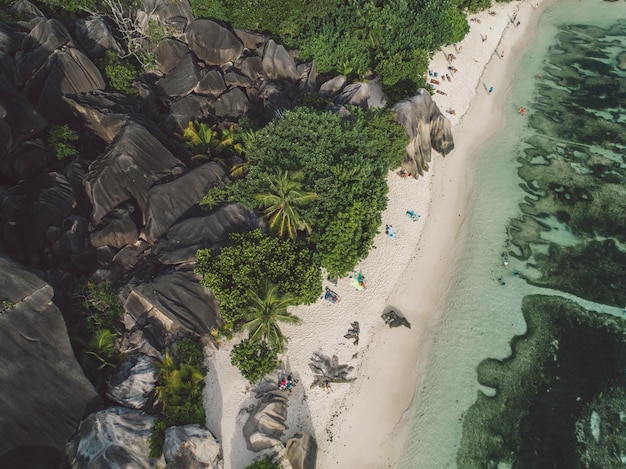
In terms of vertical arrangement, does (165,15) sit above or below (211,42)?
above

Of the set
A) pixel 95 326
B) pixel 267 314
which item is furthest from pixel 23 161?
pixel 267 314

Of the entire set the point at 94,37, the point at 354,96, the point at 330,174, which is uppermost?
the point at 94,37

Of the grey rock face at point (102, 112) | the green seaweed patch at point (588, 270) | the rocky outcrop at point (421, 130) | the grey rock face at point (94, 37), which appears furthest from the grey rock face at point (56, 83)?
the green seaweed patch at point (588, 270)

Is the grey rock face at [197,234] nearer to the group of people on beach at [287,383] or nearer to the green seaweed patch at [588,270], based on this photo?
the group of people on beach at [287,383]

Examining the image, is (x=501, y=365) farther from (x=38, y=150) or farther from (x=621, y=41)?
(x=621, y=41)

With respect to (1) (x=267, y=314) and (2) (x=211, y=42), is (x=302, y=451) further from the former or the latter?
(2) (x=211, y=42)

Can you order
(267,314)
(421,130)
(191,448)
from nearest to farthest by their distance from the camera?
(191,448)
(267,314)
(421,130)
